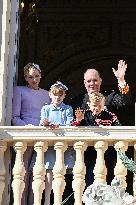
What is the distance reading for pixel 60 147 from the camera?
7527 millimetres

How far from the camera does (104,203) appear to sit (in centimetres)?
611

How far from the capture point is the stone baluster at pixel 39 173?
7.37 m

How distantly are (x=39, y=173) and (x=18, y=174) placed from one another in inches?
7.8

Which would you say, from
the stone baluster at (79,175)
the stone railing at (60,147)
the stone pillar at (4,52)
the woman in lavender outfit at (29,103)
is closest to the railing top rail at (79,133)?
the stone railing at (60,147)

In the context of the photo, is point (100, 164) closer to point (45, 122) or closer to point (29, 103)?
point (45, 122)

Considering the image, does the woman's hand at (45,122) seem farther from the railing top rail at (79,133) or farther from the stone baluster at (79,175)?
the stone baluster at (79,175)

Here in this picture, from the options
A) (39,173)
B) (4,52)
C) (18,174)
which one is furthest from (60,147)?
(4,52)

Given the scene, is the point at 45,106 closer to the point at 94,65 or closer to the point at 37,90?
the point at 37,90

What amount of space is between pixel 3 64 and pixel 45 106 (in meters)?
0.68

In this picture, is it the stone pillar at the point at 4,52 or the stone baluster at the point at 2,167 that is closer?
the stone baluster at the point at 2,167

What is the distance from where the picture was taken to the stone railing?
24.2 ft

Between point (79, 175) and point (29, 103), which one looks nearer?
point (79, 175)

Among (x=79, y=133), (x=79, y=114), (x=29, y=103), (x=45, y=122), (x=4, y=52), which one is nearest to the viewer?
(x=79, y=114)

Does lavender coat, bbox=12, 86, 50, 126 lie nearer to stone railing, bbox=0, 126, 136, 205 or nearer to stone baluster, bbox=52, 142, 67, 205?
stone railing, bbox=0, 126, 136, 205
